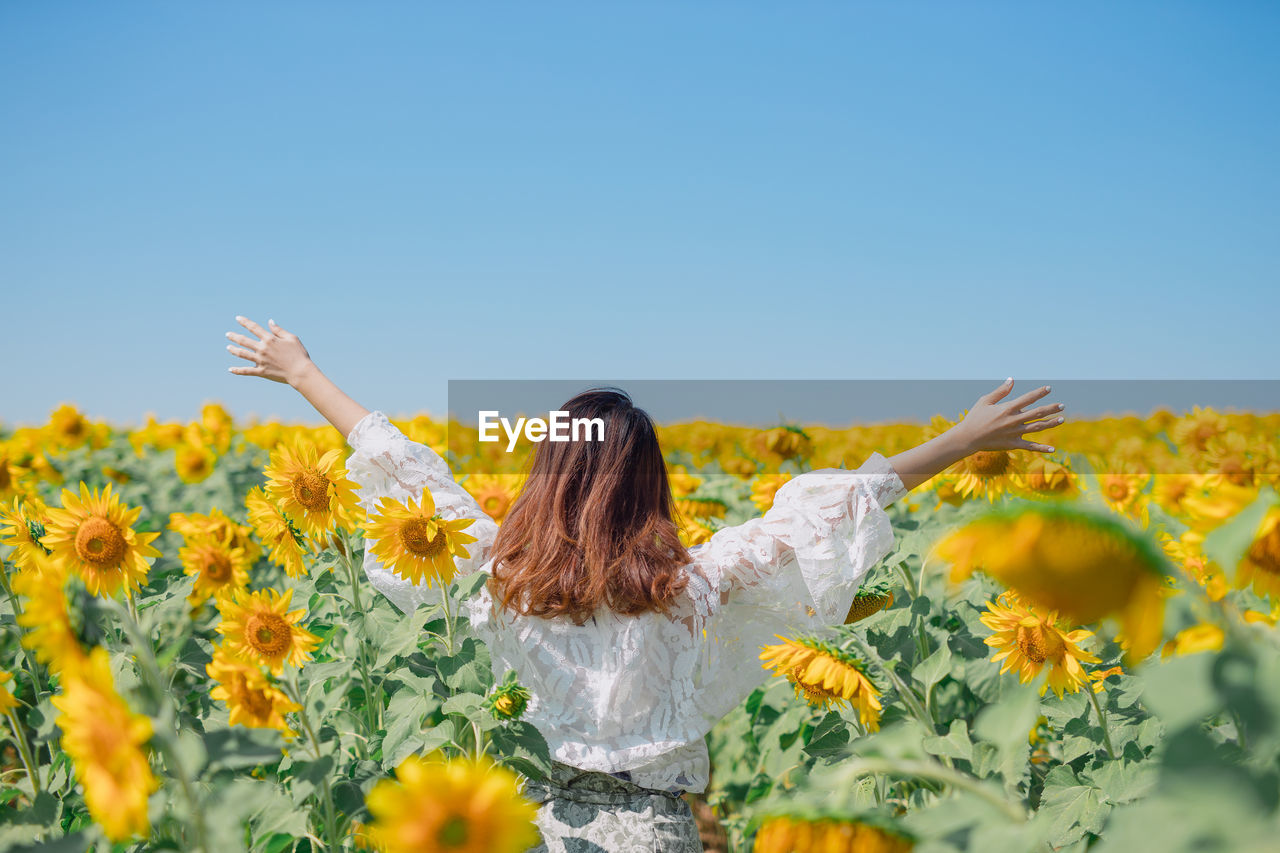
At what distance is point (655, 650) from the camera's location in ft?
7.28

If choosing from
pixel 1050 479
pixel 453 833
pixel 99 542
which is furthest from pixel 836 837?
pixel 1050 479

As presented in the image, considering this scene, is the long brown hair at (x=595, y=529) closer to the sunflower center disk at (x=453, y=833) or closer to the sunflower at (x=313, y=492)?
the sunflower at (x=313, y=492)

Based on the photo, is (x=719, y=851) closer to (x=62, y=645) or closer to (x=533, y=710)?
(x=533, y=710)

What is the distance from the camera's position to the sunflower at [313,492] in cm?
231

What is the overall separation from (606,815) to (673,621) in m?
0.47

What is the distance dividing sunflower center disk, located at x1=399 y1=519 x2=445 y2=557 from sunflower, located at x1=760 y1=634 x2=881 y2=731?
766mm

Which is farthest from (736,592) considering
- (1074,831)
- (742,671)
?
(1074,831)

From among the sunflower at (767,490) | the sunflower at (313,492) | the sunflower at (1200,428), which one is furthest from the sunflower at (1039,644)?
the sunflower at (1200,428)

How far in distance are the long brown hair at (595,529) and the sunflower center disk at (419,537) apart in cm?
21

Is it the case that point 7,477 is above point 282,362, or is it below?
below

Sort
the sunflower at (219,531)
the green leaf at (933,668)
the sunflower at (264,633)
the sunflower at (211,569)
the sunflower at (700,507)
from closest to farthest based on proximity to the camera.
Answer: the sunflower at (264,633) → the green leaf at (933,668) → the sunflower at (211,569) → the sunflower at (219,531) → the sunflower at (700,507)

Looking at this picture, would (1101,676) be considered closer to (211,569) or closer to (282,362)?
(282,362)

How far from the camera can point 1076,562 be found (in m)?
0.74

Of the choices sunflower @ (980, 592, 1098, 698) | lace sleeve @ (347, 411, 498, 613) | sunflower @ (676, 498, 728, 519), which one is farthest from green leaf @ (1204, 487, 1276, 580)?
sunflower @ (676, 498, 728, 519)
